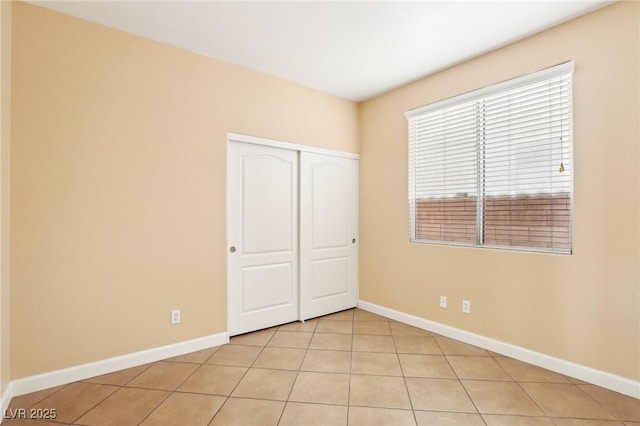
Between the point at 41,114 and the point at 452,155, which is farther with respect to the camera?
the point at 452,155

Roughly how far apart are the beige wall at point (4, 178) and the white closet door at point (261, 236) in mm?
1600

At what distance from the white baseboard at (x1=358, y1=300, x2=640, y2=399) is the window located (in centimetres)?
89

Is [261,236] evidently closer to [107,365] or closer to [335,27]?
[107,365]

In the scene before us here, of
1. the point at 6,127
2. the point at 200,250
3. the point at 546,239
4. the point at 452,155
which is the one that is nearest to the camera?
the point at 6,127

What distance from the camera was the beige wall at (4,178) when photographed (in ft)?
6.66

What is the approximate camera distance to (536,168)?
272 centimetres

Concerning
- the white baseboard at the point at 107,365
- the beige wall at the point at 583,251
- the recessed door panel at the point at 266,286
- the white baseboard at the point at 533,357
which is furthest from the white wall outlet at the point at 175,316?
the beige wall at the point at 583,251

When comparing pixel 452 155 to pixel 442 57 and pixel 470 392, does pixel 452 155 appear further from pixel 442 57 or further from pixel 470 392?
pixel 470 392

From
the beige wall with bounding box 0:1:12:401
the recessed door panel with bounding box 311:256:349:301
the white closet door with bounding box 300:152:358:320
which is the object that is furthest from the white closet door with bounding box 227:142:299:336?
the beige wall with bounding box 0:1:12:401

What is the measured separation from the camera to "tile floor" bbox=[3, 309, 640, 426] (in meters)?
1.99

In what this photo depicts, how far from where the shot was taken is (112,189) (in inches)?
102

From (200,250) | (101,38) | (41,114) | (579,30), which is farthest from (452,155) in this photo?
(41,114)

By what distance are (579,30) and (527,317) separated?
2.34 metres

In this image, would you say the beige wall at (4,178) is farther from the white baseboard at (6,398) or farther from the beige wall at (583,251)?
the beige wall at (583,251)
